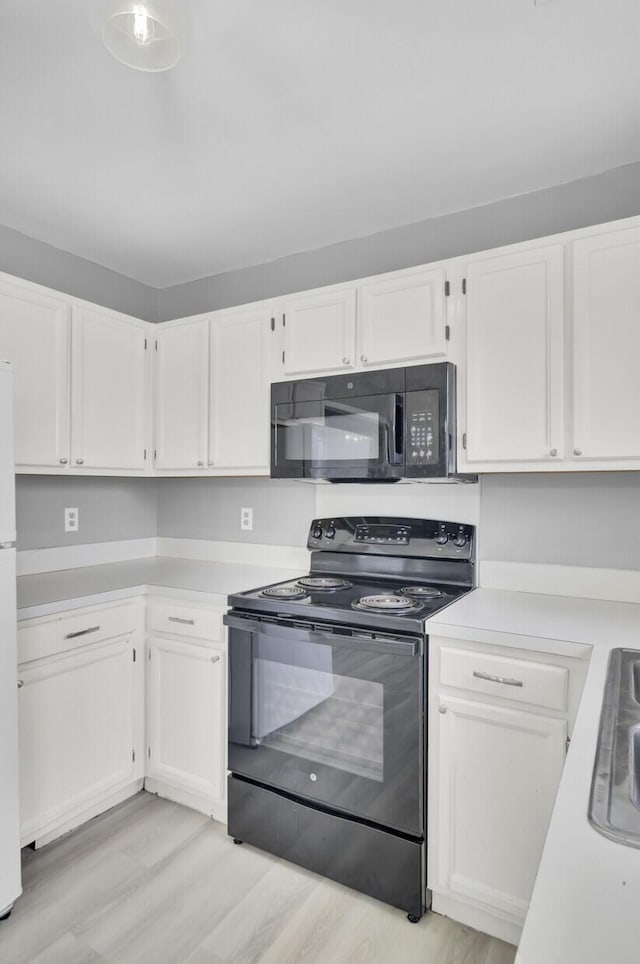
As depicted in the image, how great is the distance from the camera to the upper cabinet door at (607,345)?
1776 millimetres

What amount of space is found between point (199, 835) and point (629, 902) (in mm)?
1982

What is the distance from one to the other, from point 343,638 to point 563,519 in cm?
94

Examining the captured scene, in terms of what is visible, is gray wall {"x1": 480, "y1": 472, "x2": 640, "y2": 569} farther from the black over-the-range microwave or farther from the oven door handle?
the oven door handle

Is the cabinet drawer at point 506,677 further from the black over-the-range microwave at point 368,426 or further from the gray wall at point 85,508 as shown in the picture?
the gray wall at point 85,508

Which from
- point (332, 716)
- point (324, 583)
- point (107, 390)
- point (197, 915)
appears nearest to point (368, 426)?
point (324, 583)

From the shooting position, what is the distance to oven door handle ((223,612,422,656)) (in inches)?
68.1

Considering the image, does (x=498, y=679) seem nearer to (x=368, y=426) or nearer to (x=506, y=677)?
(x=506, y=677)

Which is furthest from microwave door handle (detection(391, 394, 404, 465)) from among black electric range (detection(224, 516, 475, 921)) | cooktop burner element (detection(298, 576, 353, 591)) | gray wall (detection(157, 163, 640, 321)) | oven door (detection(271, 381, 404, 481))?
gray wall (detection(157, 163, 640, 321))

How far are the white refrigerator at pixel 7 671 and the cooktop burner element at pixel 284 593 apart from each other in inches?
32.8

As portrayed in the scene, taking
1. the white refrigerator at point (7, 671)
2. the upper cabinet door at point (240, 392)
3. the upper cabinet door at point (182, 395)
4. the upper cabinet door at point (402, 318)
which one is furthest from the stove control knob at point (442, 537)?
the white refrigerator at point (7, 671)

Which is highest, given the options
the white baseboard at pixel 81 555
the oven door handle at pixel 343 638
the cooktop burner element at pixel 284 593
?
the white baseboard at pixel 81 555

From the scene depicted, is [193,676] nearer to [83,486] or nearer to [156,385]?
[83,486]

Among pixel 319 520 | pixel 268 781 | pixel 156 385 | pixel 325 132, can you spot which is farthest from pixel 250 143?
pixel 268 781

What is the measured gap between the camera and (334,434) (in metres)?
2.26
